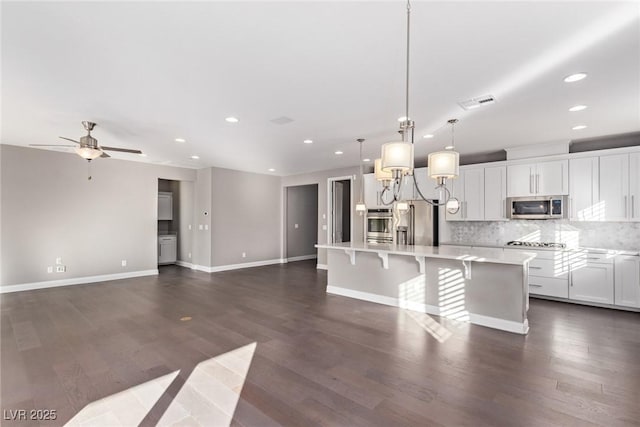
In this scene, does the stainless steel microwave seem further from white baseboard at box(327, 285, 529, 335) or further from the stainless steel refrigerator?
white baseboard at box(327, 285, 529, 335)

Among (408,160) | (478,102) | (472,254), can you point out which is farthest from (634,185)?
(408,160)

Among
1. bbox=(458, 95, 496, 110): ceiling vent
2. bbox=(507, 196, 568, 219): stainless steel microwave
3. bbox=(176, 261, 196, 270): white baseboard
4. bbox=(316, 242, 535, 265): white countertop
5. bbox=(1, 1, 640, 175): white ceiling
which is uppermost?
bbox=(1, 1, 640, 175): white ceiling

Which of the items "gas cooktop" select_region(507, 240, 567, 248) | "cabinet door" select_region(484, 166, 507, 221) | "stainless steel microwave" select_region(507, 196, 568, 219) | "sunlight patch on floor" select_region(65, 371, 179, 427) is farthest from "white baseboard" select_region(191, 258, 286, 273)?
"stainless steel microwave" select_region(507, 196, 568, 219)

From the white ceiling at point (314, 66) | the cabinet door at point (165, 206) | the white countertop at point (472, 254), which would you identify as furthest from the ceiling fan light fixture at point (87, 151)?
the cabinet door at point (165, 206)

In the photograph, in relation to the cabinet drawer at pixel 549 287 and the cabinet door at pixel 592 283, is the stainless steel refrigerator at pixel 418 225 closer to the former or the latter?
the cabinet drawer at pixel 549 287

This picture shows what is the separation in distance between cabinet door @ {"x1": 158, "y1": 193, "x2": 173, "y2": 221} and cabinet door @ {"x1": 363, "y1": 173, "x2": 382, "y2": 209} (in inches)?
A: 220

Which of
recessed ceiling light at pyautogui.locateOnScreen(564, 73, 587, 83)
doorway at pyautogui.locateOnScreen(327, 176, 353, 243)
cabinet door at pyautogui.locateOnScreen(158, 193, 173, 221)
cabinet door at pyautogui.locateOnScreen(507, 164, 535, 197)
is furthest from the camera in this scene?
cabinet door at pyautogui.locateOnScreen(158, 193, 173, 221)

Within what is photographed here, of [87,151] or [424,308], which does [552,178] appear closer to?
[424,308]

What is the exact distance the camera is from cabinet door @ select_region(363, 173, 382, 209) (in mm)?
6739

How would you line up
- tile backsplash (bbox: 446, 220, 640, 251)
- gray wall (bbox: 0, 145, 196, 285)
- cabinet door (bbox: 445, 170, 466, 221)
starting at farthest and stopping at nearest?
cabinet door (bbox: 445, 170, 466, 221) < gray wall (bbox: 0, 145, 196, 285) < tile backsplash (bbox: 446, 220, 640, 251)

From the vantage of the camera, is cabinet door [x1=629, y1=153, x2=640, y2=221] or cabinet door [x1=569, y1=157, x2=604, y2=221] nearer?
cabinet door [x1=629, y1=153, x2=640, y2=221]

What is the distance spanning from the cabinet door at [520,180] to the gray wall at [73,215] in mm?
7432

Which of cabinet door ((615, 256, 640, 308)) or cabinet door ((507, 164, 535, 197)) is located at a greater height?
cabinet door ((507, 164, 535, 197))

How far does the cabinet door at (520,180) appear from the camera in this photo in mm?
5176
